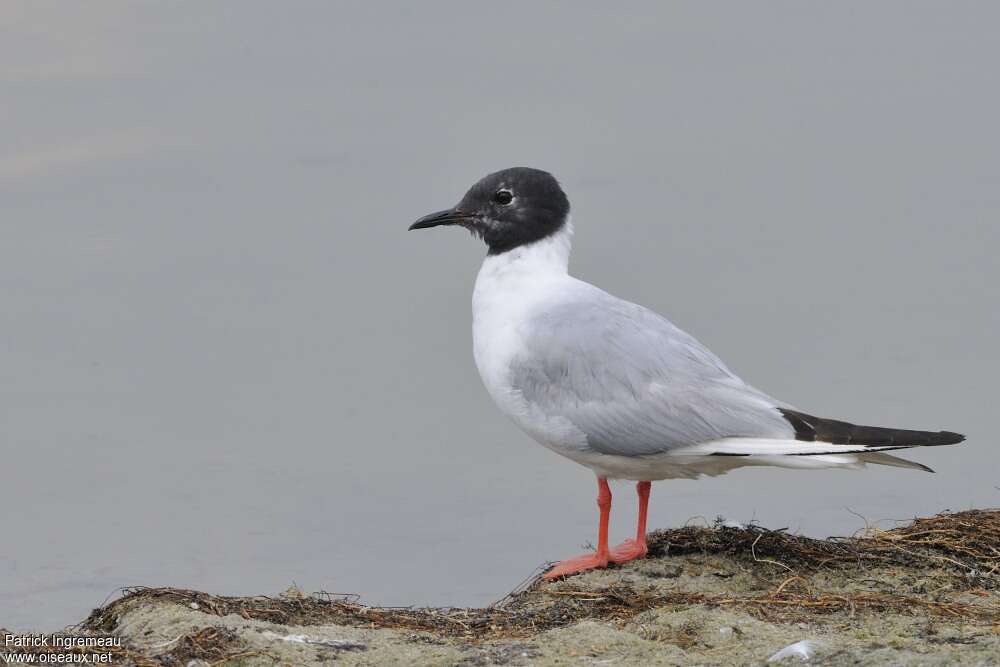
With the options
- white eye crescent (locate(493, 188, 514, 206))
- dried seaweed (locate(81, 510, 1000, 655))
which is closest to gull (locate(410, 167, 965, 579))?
→ white eye crescent (locate(493, 188, 514, 206))

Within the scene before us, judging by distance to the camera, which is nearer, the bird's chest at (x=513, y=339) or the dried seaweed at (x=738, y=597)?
the dried seaweed at (x=738, y=597)

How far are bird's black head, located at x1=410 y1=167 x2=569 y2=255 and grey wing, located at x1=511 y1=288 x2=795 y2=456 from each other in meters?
0.53

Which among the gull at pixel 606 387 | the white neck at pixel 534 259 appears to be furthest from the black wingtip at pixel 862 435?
the white neck at pixel 534 259

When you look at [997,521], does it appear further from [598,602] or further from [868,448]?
[598,602]

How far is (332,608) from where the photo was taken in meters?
5.81

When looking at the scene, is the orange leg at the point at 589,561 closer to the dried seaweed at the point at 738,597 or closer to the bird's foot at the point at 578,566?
the bird's foot at the point at 578,566

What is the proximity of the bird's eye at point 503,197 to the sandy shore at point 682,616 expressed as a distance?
1689 mm

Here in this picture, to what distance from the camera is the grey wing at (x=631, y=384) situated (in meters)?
6.14

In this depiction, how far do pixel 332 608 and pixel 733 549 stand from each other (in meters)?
1.71

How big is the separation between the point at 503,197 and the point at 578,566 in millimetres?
1758

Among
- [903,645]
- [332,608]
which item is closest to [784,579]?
[903,645]

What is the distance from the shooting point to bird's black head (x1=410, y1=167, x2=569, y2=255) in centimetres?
705

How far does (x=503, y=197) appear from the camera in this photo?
7102 millimetres

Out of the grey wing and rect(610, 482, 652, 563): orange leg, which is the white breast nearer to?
the grey wing
